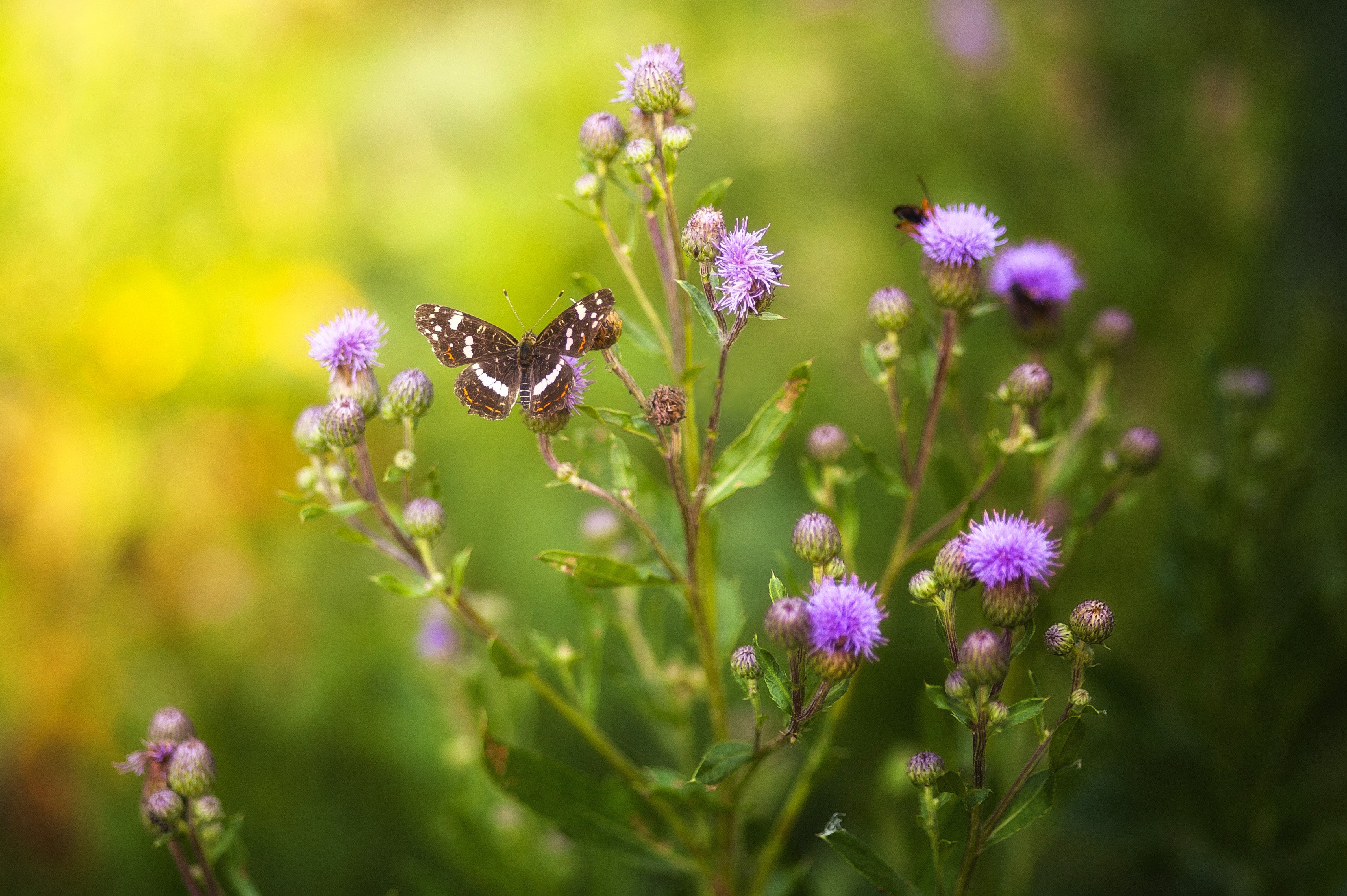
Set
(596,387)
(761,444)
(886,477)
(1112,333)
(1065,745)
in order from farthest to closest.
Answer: (596,387) < (1112,333) < (886,477) < (761,444) < (1065,745)

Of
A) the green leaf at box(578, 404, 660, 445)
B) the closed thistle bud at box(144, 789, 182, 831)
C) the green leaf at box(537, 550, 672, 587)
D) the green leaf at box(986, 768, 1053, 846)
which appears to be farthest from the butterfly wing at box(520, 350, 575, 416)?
the green leaf at box(986, 768, 1053, 846)

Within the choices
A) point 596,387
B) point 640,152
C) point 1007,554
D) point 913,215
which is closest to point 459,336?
point 640,152

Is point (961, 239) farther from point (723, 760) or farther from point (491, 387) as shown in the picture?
point (723, 760)

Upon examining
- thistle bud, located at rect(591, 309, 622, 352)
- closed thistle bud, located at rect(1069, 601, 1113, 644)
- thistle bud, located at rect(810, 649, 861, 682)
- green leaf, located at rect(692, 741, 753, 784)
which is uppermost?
thistle bud, located at rect(591, 309, 622, 352)

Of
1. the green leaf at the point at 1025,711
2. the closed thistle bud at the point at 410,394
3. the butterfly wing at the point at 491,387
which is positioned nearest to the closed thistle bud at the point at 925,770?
the green leaf at the point at 1025,711

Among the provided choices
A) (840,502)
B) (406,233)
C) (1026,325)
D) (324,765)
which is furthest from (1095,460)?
(406,233)

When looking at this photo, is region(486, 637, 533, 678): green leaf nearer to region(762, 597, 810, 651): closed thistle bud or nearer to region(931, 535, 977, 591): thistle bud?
region(762, 597, 810, 651): closed thistle bud

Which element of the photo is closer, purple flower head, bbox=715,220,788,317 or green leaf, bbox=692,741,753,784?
green leaf, bbox=692,741,753,784
